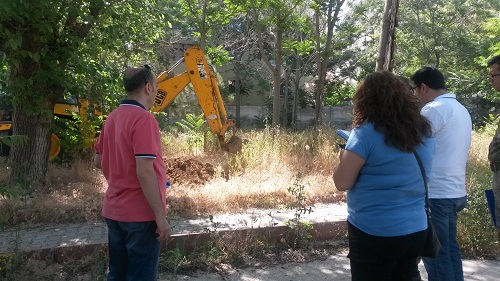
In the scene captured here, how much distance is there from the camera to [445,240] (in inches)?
140

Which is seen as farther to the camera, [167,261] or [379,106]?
Result: [167,261]

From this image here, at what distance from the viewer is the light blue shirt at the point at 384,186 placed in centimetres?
268

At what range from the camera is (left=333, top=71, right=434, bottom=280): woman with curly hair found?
2.69 m

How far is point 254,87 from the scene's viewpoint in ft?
91.7

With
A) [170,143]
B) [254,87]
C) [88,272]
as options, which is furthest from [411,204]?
[254,87]

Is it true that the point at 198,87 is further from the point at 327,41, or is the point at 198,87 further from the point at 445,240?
the point at 445,240

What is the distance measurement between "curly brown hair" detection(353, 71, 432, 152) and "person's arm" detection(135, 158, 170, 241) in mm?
1204

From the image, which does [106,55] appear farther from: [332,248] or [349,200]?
[349,200]

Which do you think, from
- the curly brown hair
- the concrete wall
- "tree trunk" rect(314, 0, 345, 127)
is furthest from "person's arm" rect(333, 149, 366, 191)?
the concrete wall

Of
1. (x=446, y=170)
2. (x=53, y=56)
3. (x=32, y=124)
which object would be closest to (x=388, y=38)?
(x=446, y=170)

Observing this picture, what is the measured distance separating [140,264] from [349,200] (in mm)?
1301

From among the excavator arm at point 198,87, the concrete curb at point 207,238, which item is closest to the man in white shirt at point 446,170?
the concrete curb at point 207,238

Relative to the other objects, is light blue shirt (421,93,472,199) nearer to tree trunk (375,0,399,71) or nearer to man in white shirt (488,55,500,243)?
man in white shirt (488,55,500,243)

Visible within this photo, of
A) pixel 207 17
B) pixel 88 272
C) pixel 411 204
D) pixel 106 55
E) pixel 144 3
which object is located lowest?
pixel 88 272
